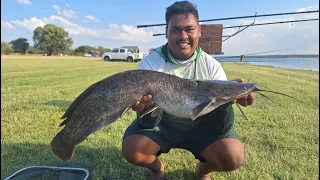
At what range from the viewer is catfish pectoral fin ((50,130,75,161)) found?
2402mm

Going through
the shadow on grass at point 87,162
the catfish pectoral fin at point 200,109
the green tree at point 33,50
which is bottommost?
the shadow on grass at point 87,162

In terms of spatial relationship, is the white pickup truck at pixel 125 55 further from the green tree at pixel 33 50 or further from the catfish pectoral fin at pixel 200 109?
the green tree at pixel 33 50

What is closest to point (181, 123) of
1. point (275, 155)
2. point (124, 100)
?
point (124, 100)

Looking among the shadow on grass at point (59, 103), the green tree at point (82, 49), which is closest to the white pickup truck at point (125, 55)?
→ the shadow on grass at point (59, 103)

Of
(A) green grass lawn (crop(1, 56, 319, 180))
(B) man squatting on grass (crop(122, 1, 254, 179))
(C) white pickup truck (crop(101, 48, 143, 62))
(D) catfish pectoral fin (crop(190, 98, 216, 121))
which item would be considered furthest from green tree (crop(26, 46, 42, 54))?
(D) catfish pectoral fin (crop(190, 98, 216, 121))

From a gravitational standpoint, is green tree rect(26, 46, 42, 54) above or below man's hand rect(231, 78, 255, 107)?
above

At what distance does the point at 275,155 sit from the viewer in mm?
4074

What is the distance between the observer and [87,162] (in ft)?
12.2

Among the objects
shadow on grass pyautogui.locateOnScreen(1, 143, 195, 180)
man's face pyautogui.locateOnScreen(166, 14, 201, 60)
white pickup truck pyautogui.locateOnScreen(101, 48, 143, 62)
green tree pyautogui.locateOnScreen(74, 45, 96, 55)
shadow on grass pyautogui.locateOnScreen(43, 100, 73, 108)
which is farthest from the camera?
green tree pyautogui.locateOnScreen(74, 45, 96, 55)

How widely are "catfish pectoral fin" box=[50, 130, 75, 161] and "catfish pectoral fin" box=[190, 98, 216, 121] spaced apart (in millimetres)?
1032

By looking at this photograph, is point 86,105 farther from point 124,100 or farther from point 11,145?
point 11,145

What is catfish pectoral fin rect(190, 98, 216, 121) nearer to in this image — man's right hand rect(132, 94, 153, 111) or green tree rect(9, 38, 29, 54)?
man's right hand rect(132, 94, 153, 111)

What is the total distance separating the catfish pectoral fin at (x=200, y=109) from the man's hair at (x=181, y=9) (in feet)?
3.48

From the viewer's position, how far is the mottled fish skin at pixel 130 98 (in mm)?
2338
